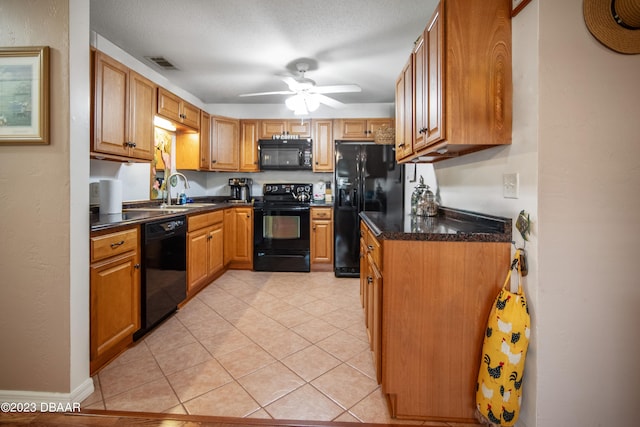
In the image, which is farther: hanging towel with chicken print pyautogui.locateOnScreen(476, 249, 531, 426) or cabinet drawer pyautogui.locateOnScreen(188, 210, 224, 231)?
cabinet drawer pyautogui.locateOnScreen(188, 210, 224, 231)

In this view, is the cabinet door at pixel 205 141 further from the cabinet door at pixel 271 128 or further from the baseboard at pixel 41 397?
the baseboard at pixel 41 397

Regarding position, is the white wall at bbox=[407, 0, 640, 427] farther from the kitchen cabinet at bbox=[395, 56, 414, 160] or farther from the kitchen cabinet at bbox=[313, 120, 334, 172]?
the kitchen cabinet at bbox=[313, 120, 334, 172]

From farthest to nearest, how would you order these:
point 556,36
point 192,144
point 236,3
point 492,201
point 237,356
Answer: point 192,144 < point 236,3 < point 237,356 < point 492,201 < point 556,36

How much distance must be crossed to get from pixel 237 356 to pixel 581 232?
6.24ft

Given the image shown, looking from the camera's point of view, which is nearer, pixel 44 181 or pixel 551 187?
pixel 551 187

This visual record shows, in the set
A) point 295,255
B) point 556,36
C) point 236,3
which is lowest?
point 295,255

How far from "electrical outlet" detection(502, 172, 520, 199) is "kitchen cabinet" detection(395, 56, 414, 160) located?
2.29ft

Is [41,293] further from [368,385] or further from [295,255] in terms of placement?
[295,255]

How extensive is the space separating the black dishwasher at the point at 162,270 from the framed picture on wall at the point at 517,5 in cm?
238

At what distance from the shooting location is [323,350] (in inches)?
80.0

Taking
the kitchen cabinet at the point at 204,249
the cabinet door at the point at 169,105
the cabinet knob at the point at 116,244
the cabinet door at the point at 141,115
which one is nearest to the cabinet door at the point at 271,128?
the cabinet door at the point at 169,105

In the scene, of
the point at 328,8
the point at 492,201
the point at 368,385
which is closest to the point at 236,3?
the point at 328,8

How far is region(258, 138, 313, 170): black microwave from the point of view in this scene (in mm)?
4184

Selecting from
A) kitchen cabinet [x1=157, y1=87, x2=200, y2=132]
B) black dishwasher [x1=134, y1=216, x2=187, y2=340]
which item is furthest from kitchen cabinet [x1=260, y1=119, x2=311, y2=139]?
black dishwasher [x1=134, y1=216, x2=187, y2=340]
